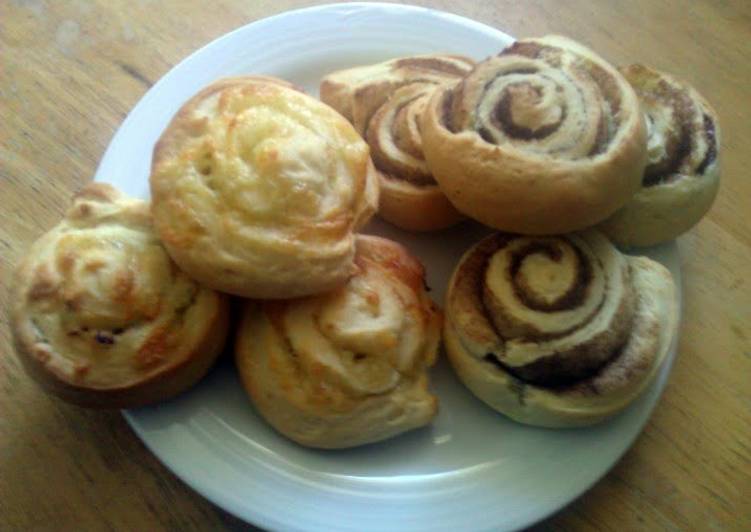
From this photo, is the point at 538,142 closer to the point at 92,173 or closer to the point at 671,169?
the point at 671,169

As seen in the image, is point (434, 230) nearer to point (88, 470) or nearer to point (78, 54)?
point (88, 470)

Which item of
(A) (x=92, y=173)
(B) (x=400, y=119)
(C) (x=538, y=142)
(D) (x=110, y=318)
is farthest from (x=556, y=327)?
(A) (x=92, y=173)

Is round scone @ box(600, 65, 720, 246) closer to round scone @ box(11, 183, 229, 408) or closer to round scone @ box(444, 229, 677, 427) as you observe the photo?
round scone @ box(444, 229, 677, 427)

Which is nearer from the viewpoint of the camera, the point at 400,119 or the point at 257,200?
the point at 257,200

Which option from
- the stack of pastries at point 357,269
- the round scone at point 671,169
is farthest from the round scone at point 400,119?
the round scone at point 671,169

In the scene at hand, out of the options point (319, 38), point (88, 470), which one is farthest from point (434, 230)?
point (88, 470)

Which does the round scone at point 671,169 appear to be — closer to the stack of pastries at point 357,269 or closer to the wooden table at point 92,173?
the stack of pastries at point 357,269

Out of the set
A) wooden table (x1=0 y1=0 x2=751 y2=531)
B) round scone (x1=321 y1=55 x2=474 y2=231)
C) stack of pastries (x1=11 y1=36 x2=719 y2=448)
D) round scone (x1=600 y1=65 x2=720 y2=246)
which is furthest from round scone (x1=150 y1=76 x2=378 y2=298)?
round scone (x1=600 y1=65 x2=720 y2=246)
